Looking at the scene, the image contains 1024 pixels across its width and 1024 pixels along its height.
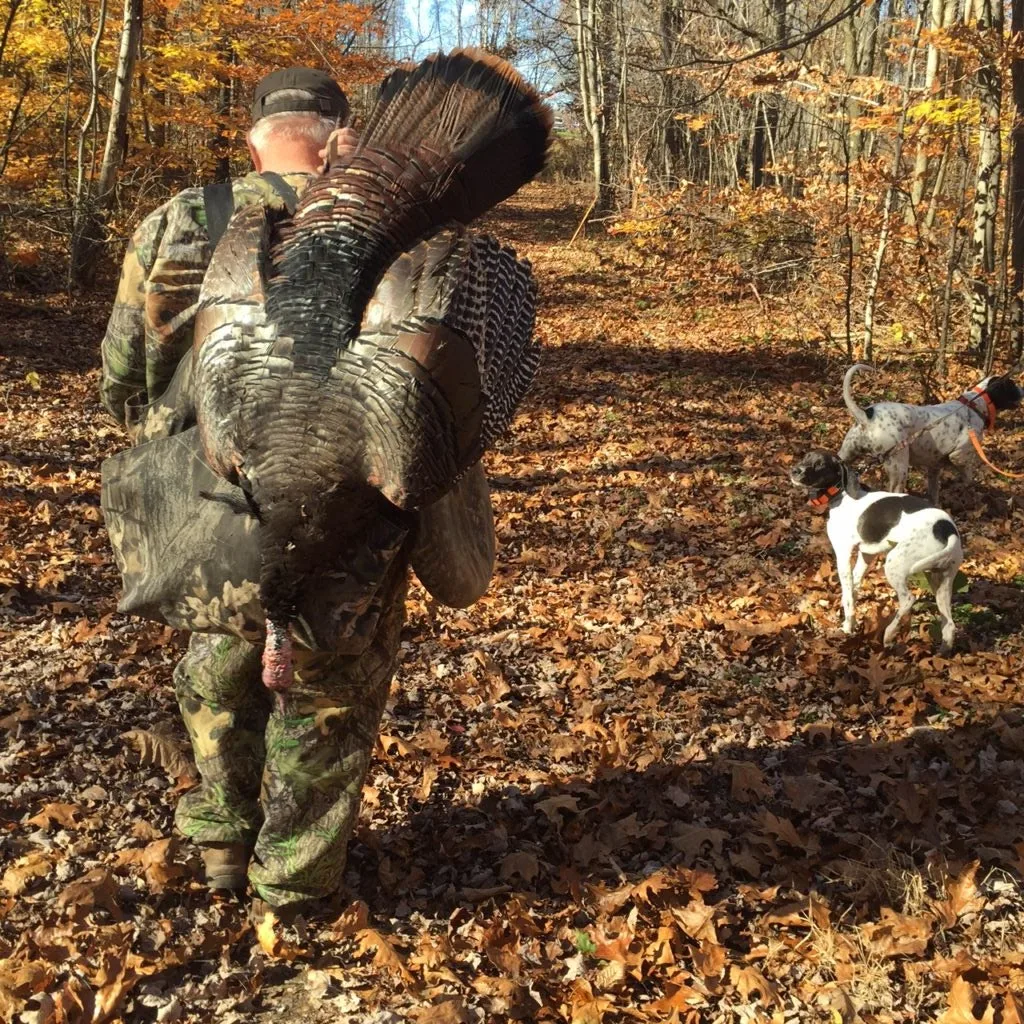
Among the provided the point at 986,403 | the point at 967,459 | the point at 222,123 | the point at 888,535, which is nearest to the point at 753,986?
the point at 888,535

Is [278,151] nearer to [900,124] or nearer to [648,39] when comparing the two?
[900,124]

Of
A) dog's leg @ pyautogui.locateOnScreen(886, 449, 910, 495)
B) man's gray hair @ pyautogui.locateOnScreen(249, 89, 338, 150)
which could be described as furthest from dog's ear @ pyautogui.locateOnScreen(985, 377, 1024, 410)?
man's gray hair @ pyautogui.locateOnScreen(249, 89, 338, 150)

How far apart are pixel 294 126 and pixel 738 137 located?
50.5 ft

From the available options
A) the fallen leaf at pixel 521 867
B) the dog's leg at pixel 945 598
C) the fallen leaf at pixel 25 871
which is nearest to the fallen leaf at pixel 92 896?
the fallen leaf at pixel 25 871

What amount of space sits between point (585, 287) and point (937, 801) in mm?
16345

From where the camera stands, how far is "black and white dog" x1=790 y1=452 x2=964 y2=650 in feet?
17.9

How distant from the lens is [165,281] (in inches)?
91.5

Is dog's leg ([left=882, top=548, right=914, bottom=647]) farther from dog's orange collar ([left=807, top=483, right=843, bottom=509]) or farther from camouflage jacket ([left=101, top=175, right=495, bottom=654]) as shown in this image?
camouflage jacket ([left=101, top=175, right=495, bottom=654])

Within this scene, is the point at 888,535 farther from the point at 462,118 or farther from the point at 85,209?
the point at 85,209

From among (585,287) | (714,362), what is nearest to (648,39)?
(585,287)

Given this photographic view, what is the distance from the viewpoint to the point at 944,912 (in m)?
3.46

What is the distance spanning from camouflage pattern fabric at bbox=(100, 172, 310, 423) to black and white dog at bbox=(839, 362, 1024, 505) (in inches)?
263

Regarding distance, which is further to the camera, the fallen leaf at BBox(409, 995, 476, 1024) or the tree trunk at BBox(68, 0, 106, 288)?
the tree trunk at BBox(68, 0, 106, 288)

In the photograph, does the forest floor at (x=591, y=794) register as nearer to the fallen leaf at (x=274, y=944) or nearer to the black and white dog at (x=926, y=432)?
the fallen leaf at (x=274, y=944)
